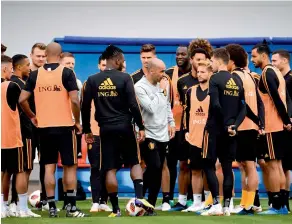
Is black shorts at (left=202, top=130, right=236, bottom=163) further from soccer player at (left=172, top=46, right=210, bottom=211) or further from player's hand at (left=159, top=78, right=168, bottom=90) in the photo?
soccer player at (left=172, top=46, right=210, bottom=211)

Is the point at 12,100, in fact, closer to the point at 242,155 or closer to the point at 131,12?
the point at 242,155

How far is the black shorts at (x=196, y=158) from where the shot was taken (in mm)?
9398

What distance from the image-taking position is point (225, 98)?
29.7 ft

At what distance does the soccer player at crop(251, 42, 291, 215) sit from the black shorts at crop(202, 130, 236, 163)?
58 centimetres

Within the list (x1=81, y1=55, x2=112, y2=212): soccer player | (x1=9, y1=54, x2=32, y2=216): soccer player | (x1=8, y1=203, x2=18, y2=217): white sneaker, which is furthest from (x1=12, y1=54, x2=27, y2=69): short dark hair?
(x1=8, y1=203, x2=18, y2=217): white sneaker

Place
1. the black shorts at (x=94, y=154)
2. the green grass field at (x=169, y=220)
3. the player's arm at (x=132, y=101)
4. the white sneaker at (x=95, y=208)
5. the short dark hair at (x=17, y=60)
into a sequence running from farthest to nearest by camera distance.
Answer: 1. the black shorts at (x=94, y=154)
2. the white sneaker at (x=95, y=208)
3. the short dark hair at (x=17, y=60)
4. the player's arm at (x=132, y=101)
5. the green grass field at (x=169, y=220)

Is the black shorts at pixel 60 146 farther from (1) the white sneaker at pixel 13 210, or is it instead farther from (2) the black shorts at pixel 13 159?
(1) the white sneaker at pixel 13 210

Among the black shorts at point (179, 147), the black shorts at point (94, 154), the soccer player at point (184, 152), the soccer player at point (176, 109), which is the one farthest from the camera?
the soccer player at point (176, 109)

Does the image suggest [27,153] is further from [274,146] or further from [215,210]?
[274,146]

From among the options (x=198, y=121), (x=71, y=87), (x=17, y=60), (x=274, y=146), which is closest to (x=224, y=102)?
(x=198, y=121)

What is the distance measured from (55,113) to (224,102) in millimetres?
1692

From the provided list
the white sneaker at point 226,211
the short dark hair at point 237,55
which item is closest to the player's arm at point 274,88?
the short dark hair at point 237,55

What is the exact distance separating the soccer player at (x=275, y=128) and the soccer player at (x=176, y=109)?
139 cm

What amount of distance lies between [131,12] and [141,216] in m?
9.86
